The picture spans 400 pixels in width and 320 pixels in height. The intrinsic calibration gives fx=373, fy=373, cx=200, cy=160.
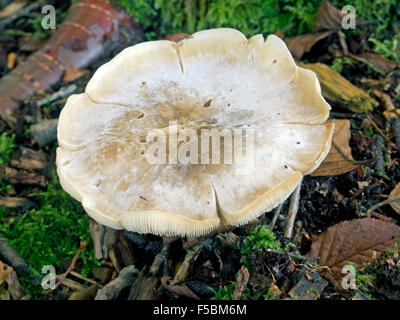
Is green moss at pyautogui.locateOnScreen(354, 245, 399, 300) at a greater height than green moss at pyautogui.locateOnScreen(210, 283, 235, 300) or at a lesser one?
greater

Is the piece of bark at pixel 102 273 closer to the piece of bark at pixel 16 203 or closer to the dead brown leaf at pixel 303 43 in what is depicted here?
the piece of bark at pixel 16 203

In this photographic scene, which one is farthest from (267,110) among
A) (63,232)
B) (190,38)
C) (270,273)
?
(63,232)

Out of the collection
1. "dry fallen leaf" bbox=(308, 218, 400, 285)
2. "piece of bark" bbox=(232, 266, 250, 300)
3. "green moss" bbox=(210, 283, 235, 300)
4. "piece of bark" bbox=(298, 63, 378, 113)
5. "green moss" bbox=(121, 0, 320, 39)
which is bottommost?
"green moss" bbox=(210, 283, 235, 300)

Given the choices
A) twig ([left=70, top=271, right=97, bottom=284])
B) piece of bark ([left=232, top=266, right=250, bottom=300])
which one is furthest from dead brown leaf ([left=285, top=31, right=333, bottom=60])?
twig ([left=70, top=271, right=97, bottom=284])

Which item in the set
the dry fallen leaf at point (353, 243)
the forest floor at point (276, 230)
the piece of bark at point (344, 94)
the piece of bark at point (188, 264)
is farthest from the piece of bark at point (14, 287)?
the piece of bark at point (344, 94)

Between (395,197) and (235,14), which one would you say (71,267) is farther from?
(235,14)

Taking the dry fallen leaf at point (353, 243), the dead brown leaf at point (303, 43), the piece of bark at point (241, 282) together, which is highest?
the dead brown leaf at point (303, 43)

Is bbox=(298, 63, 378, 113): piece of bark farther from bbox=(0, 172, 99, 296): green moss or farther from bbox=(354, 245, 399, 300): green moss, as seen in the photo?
bbox=(0, 172, 99, 296): green moss
